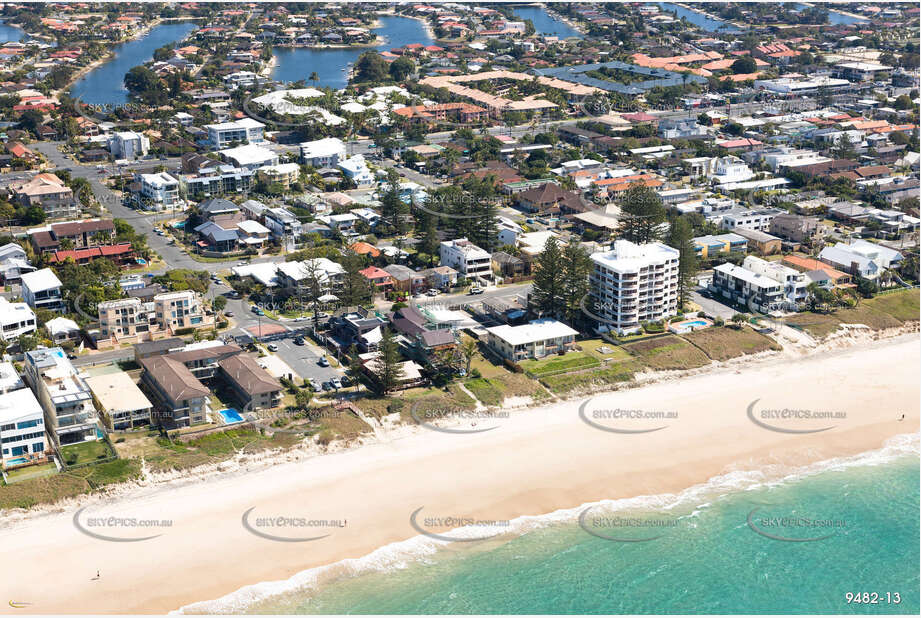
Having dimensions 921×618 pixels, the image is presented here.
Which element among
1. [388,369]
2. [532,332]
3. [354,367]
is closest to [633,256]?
[532,332]

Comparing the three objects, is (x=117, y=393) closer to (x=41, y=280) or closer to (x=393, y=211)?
(x=41, y=280)

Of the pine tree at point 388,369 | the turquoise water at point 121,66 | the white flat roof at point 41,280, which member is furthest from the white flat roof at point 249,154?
the pine tree at point 388,369

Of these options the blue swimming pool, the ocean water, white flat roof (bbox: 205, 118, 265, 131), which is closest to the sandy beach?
the ocean water

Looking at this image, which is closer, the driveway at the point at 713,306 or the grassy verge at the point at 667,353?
the grassy verge at the point at 667,353

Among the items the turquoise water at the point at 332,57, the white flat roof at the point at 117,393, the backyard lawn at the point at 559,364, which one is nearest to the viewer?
the white flat roof at the point at 117,393

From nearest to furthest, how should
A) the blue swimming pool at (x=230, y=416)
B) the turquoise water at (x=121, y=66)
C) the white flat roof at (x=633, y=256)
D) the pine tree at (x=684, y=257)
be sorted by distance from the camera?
the blue swimming pool at (x=230, y=416)
the white flat roof at (x=633, y=256)
the pine tree at (x=684, y=257)
the turquoise water at (x=121, y=66)

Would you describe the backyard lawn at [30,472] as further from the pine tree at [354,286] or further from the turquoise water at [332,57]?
the turquoise water at [332,57]
